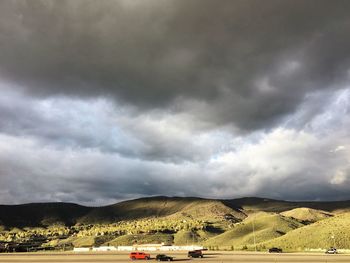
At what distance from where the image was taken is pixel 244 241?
644ft

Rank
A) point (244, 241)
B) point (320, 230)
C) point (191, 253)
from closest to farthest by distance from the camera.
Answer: point (191, 253)
point (320, 230)
point (244, 241)

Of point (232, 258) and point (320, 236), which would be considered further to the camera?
point (320, 236)

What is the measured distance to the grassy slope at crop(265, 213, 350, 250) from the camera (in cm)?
15111

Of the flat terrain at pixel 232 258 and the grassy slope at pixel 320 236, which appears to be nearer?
the flat terrain at pixel 232 258

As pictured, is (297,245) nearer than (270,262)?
No

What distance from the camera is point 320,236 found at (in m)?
160

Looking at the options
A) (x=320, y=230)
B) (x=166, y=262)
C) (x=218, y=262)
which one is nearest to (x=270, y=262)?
(x=218, y=262)

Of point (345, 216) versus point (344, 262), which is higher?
point (345, 216)

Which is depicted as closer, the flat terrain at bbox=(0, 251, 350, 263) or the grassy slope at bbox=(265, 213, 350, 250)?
the flat terrain at bbox=(0, 251, 350, 263)

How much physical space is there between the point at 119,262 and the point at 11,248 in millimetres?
110977

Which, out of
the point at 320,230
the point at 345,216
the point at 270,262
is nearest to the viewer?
the point at 270,262

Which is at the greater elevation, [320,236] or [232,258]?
[320,236]

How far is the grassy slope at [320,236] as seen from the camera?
15111cm

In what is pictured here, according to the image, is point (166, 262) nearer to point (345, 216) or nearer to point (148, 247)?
point (148, 247)
